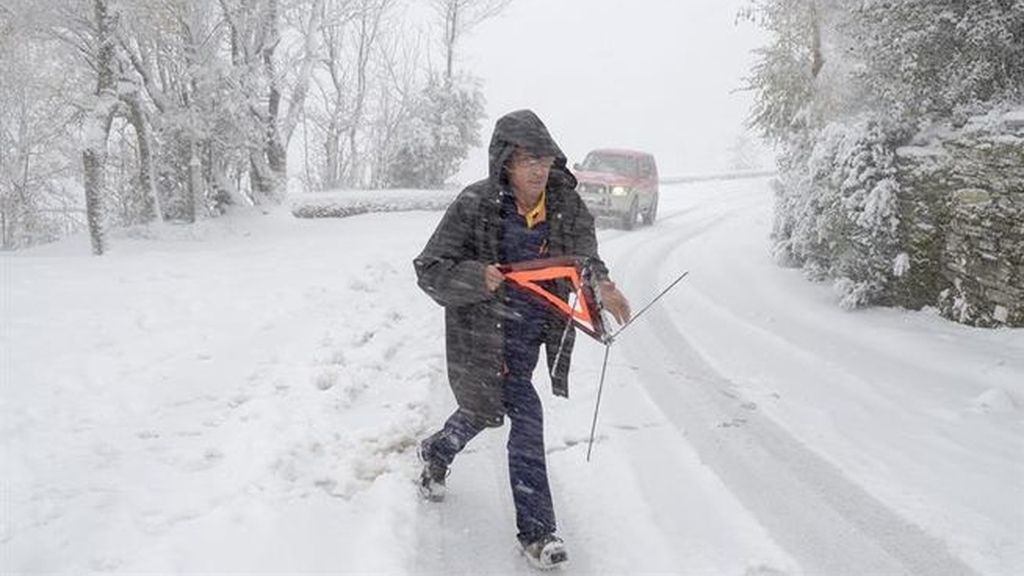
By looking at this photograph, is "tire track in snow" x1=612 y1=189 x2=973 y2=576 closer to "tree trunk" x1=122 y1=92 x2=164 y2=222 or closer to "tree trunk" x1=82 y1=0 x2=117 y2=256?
"tree trunk" x1=82 y1=0 x2=117 y2=256

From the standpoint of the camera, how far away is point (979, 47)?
808 cm

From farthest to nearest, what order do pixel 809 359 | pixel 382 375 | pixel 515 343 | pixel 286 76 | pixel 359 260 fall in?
pixel 286 76 < pixel 359 260 < pixel 809 359 < pixel 382 375 < pixel 515 343

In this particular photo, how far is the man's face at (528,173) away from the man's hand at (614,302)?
543mm

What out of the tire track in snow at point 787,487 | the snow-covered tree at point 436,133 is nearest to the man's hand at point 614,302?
the tire track in snow at point 787,487

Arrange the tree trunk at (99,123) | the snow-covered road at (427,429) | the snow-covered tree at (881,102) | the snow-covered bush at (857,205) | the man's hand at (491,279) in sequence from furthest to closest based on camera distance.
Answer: the tree trunk at (99,123) → the snow-covered bush at (857,205) → the snow-covered tree at (881,102) → the snow-covered road at (427,429) → the man's hand at (491,279)

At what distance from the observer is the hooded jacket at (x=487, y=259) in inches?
131

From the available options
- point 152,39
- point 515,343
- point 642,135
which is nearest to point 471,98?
point 152,39

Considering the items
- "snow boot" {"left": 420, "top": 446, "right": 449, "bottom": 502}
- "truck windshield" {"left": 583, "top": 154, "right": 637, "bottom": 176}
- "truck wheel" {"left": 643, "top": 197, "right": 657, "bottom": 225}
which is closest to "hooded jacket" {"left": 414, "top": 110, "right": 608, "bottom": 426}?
"snow boot" {"left": 420, "top": 446, "right": 449, "bottom": 502}

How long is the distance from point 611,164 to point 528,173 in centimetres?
1600

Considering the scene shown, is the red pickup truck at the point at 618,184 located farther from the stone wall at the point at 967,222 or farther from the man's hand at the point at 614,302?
the man's hand at the point at 614,302

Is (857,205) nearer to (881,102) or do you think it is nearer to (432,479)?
(881,102)

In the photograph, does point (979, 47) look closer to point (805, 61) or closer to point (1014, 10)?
point (1014, 10)

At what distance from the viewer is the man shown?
336 cm

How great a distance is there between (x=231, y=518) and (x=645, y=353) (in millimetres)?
4771
